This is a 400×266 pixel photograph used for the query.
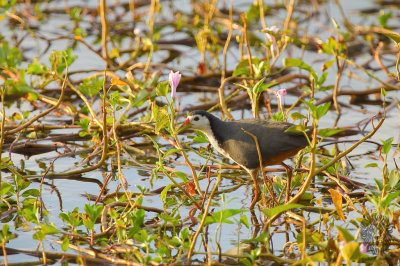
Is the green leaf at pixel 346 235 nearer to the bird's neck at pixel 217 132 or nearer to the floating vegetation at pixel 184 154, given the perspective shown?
the floating vegetation at pixel 184 154

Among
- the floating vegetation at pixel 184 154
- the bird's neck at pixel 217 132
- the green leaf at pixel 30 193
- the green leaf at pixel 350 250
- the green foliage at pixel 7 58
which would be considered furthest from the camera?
the green foliage at pixel 7 58

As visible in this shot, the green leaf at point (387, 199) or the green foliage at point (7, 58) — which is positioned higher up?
the green foliage at point (7, 58)

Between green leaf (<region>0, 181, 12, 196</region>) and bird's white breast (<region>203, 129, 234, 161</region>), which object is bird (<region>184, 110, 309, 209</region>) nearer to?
bird's white breast (<region>203, 129, 234, 161</region>)

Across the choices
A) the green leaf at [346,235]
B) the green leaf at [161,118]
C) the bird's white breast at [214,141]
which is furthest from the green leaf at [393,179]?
the green leaf at [161,118]

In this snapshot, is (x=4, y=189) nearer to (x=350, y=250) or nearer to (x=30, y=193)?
(x=30, y=193)

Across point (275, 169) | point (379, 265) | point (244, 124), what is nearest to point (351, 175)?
point (275, 169)

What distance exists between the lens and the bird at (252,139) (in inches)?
149

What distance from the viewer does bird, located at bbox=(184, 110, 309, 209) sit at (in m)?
3.78

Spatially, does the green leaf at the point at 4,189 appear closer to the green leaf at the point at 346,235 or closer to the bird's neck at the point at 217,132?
the bird's neck at the point at 217,132

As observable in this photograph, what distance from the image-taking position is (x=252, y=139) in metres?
3.88

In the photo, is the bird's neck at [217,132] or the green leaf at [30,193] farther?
the bird's neck at [217,132]

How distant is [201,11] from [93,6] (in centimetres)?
153

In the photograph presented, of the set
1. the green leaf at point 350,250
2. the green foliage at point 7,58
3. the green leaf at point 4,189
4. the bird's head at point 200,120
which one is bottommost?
the green leaf at point 350,250

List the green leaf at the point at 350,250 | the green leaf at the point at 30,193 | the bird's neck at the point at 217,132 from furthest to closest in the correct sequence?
the bird's neck at the point at 217,132 → the green leaf at the point at 30,193 → the green leaf at the point at 350,250
